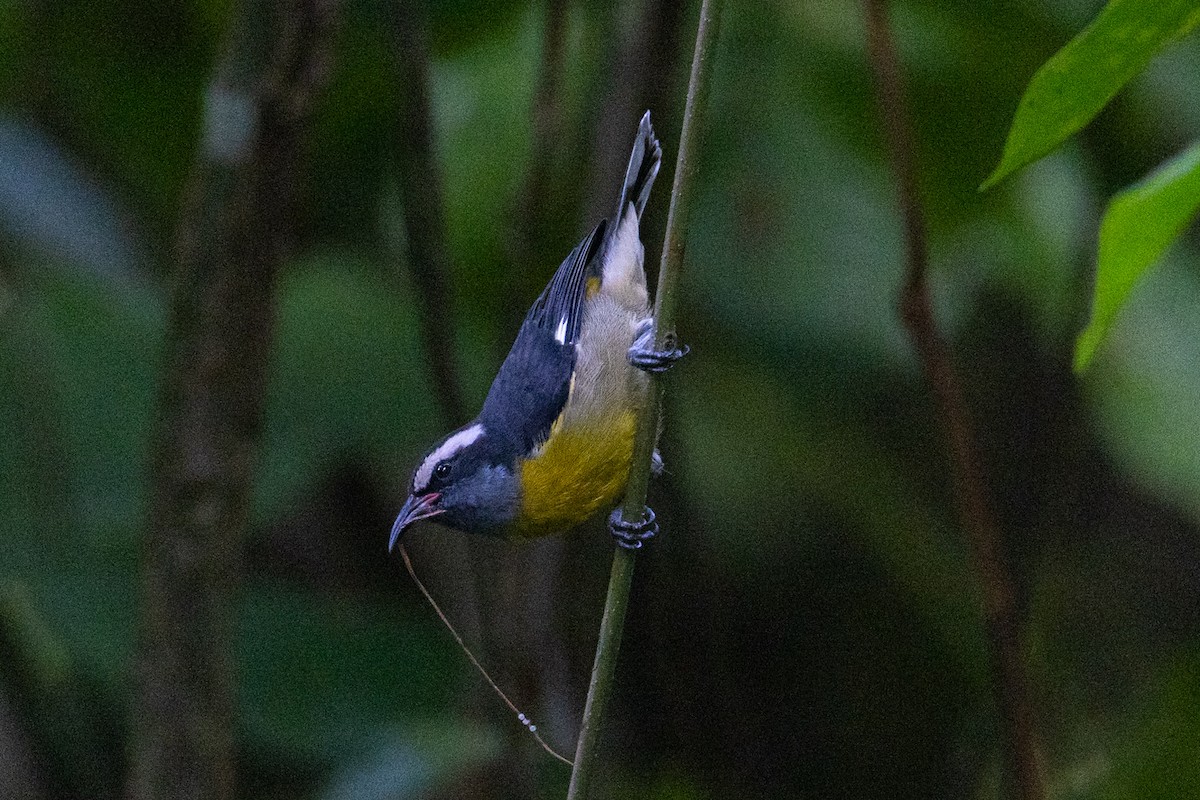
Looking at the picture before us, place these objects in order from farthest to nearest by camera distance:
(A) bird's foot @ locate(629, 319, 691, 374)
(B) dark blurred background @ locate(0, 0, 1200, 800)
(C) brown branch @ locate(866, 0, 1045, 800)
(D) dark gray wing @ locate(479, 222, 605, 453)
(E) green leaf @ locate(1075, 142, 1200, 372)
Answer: (B) dark blurred background @ locate(0, 0, 1200, 800) → (D) dark gray wing @ locate(479, 222, 605, 453) → (C) brown branch @ locate(866, 0, 1045, 800) → (A) bird's foot @ locate(629, 319, 691, 374) → (E) green leaf @ locate(1075, 142, 1200, 372)

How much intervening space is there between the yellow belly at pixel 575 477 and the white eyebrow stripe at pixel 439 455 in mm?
149

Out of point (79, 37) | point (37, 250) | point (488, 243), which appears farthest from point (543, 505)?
point (79, 37)

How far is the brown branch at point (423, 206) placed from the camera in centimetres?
261

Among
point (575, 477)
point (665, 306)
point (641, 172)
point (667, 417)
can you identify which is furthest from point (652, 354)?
point (667, 417)

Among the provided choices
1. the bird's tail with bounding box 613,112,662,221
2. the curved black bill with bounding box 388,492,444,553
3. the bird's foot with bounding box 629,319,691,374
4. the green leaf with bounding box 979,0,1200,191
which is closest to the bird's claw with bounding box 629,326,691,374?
the bird's foot with bounding box 629,319,691,374

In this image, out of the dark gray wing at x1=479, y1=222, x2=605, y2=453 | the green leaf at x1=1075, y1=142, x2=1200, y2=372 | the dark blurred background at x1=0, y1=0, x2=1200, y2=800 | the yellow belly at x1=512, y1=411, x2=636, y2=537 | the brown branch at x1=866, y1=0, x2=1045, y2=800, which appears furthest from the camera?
the dark blurred background at x1=0, y1=0, x2=1200, y2=800

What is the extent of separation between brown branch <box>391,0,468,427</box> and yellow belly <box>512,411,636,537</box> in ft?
1.04

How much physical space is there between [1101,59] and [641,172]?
1.89 meters

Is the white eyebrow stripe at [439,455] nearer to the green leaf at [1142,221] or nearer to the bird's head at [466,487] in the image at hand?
the bird's head at [466,487]

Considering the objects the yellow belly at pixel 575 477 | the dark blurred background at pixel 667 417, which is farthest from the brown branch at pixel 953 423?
the yellow belly at pixel 575 477

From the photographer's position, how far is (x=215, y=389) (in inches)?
88.7

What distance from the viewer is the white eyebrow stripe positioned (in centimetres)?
262

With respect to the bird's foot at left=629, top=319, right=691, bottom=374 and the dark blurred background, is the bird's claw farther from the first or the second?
the dark blurred background

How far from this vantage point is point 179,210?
3400 mm
